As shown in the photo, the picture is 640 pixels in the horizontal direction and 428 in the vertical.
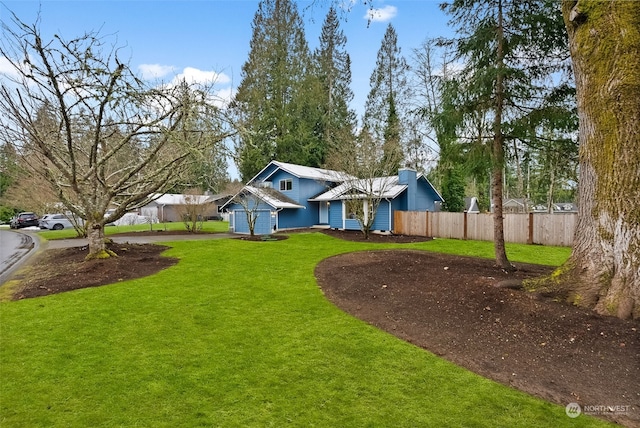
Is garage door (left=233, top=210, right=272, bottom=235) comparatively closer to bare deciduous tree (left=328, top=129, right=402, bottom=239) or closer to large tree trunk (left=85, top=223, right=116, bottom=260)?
bare deciduous tree (left=328, top=129, right=402, bottom=239)

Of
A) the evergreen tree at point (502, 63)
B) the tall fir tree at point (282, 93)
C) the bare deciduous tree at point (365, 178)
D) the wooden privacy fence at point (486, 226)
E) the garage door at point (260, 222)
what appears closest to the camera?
the evergreen tree at point (502, 63)

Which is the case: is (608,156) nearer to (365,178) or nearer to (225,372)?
(225,372)

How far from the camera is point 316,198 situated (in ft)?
75.1

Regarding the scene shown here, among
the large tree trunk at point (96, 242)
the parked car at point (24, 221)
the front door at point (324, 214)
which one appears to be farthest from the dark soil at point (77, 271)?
the parked car at point (24, 221)

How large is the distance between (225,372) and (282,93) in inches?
1266

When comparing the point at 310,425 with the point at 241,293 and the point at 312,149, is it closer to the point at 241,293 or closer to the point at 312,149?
the point at 241,293

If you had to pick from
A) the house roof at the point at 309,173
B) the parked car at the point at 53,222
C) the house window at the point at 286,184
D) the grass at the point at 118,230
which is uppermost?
the house roof at the point at 309,173

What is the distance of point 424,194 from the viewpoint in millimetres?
21844

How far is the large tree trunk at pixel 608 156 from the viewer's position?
410cm

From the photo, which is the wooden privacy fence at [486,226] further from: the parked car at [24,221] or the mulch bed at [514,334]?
the parked car at [24,221]

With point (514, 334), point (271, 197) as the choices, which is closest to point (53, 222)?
point (271, 197)

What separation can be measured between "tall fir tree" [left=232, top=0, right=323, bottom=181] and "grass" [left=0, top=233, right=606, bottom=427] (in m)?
26.8

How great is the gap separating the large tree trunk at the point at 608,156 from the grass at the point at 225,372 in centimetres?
237

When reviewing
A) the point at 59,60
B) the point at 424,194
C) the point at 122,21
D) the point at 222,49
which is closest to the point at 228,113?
the point at 222,49
